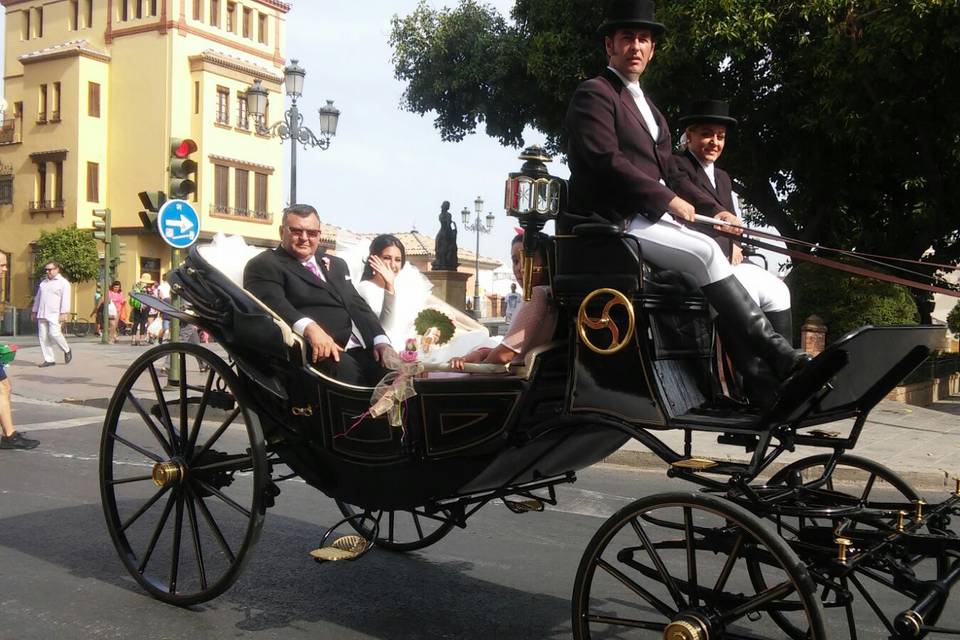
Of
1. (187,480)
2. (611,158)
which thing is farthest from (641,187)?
(187,480)

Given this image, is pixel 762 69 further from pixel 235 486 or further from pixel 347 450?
pixel 347 450

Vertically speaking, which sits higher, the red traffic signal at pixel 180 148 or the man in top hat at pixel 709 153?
the red traffic signal at pixel 180 148

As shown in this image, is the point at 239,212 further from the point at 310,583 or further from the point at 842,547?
the point at 842,547

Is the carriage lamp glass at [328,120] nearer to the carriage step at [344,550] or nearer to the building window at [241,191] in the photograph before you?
the carriage step at [344,550]

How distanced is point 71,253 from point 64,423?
1136 inches

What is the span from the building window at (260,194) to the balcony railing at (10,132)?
981 centimetres

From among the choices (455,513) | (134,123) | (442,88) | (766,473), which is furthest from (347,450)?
(134,123)

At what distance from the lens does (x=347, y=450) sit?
410 centimetres

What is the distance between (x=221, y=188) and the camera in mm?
39375

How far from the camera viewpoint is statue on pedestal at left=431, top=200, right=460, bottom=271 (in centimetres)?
2081

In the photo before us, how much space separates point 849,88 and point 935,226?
296 cm

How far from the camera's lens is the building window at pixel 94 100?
38.8 m

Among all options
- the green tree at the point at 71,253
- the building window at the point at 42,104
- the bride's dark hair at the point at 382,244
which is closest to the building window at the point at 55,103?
the building window at the point at 42,104

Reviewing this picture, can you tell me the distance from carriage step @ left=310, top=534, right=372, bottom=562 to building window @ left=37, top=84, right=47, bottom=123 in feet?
133
